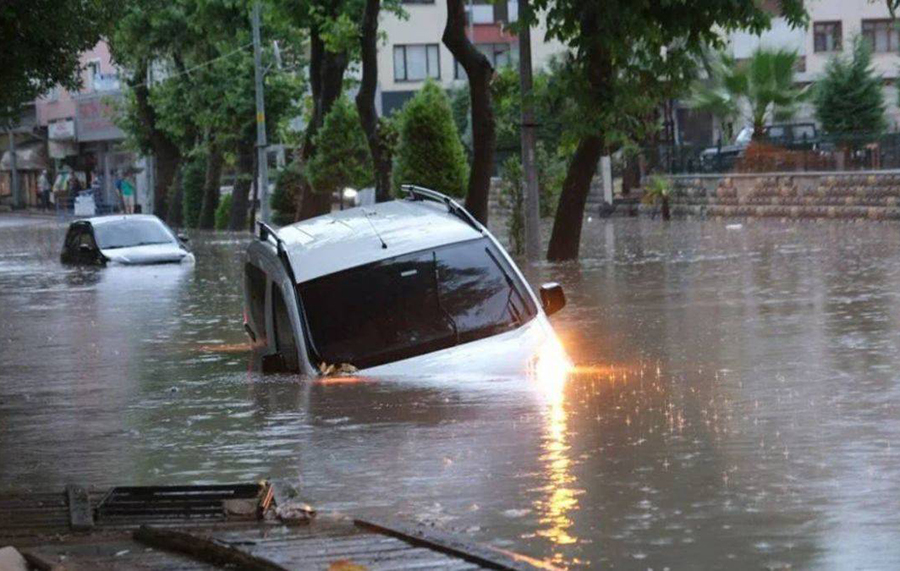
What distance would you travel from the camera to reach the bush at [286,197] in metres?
58.9

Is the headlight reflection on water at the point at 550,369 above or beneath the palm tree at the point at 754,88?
beneath

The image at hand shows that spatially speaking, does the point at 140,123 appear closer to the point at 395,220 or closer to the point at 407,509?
the point at 395,220

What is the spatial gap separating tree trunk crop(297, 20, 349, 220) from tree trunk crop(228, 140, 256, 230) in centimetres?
791

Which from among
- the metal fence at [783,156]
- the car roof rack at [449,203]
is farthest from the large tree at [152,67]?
the car roof rack at [449,203]

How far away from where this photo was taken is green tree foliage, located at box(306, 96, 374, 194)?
48062mm

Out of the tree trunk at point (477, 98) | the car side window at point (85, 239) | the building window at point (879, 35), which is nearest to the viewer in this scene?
the tree trunk at point (477, 98)

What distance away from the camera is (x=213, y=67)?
194ft

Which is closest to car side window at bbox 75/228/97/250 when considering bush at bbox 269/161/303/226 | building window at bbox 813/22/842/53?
bush at bbox 269/161/303/226

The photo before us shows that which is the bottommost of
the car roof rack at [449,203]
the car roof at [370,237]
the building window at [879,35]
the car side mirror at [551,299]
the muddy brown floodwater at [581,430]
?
the muddy brown floodwater at [581,430]

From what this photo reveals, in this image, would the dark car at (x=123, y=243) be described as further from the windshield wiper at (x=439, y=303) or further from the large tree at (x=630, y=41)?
the windshield wiper at (x=439, y=303)

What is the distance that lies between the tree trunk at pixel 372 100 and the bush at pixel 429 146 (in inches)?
15.3

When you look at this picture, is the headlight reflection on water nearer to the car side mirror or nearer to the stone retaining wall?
the car side mirror

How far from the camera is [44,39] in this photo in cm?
2100

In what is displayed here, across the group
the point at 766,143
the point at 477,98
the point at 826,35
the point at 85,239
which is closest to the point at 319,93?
the point at 766,143
